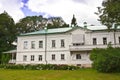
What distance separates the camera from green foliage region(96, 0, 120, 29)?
26.6m

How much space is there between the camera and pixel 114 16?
1113 inches

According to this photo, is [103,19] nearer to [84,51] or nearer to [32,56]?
[84,51]

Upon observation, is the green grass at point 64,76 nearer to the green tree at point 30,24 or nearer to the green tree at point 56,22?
the green tree at point 30,24

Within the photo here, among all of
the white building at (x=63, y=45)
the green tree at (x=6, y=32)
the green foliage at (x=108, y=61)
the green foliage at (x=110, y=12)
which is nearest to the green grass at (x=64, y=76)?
the green foliage at (x=108, y=61)

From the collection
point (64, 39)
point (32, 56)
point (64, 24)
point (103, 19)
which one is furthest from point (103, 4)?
point (64, 24)

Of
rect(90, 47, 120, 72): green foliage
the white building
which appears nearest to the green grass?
rect(90, 47, 120, 72): green foliage

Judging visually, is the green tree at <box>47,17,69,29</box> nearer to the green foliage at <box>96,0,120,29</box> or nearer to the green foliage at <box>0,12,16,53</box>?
the green foliage at <box>0,12,16,53</box>

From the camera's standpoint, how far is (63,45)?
50.3 metres

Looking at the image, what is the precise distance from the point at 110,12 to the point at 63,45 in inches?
924

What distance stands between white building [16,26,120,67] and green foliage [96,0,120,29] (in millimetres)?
15727

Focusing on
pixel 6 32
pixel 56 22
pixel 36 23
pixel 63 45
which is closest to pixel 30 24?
pixel 36 23

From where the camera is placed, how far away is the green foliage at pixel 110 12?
87.1 feet

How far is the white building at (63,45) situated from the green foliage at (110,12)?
1573cm

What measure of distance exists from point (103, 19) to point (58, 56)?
22410 millimetres
